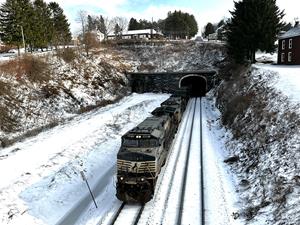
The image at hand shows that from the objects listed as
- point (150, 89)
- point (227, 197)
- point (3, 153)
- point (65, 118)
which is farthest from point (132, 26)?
point (227, 197)

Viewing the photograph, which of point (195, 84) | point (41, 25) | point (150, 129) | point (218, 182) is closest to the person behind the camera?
point (150, 129)

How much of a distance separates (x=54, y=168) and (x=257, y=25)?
126 feet

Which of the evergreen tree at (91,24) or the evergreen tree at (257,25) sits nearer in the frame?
the evergreen tree at (257,25)

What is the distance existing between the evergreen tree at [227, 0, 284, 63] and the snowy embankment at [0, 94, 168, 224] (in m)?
25.5

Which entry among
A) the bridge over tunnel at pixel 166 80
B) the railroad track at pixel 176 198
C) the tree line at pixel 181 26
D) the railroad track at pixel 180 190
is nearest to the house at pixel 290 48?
the bridge over tunnel at pixel 166 80

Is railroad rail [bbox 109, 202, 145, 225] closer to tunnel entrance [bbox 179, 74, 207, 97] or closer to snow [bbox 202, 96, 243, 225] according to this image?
snow [bbox 202, 96, 243, 225]

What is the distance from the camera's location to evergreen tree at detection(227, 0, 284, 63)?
47344 millimetres

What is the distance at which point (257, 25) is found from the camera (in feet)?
154

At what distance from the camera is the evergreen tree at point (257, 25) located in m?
47.3

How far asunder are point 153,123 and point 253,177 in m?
7.22

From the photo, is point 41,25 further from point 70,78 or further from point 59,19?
point 70,78

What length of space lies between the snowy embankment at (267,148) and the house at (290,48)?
16185 mm

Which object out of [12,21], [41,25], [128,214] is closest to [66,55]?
[12,21]

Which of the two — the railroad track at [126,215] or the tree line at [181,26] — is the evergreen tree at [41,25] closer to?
the railroad track at [126,215]
